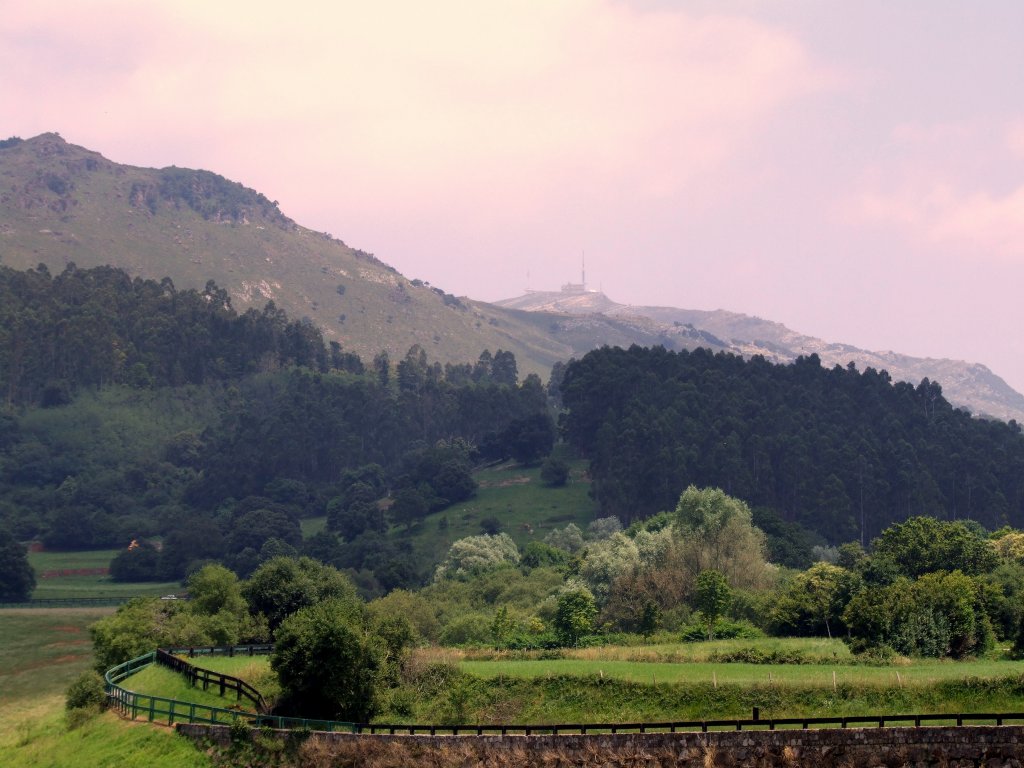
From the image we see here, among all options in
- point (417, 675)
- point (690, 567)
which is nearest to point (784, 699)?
point (417, 675)

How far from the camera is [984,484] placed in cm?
18038

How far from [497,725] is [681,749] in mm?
8592

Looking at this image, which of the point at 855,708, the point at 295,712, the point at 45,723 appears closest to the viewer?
the point at 855,708

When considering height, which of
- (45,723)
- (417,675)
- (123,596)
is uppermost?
(417,675)

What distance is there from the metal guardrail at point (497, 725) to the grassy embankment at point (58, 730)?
0.88 m

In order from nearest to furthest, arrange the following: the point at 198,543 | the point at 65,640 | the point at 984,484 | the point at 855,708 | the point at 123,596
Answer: the point at 855,708, the point at 65,640, the point at 123,596, the point at 984,484, the point at 198,543

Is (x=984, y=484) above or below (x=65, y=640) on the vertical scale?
above

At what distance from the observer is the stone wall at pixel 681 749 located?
125ft

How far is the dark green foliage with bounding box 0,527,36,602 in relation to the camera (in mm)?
163750

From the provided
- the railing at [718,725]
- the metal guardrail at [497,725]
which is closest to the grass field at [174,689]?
the metal guardrail at [497,725]

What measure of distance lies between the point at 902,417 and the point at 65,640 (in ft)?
415

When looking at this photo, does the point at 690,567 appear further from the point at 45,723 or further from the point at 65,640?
the point at 65,640

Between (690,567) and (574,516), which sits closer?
(690,567)

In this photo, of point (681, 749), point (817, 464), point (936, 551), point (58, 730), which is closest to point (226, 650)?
point (58, 730)
